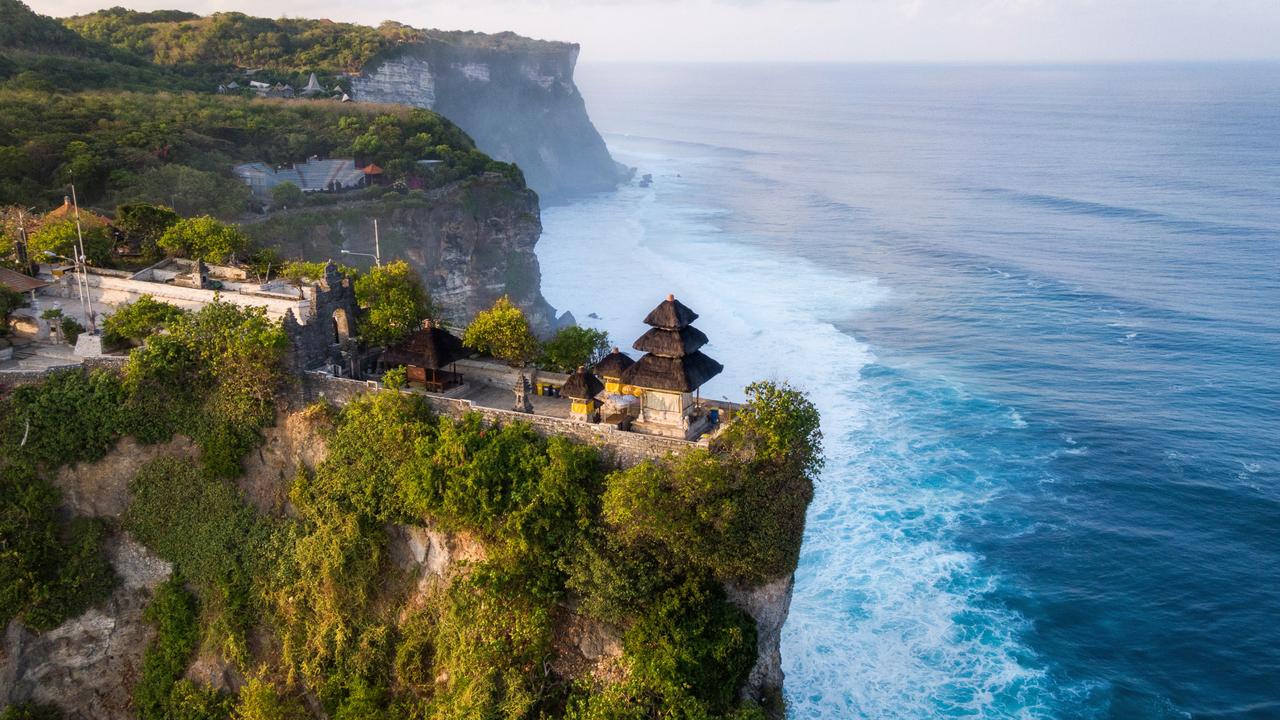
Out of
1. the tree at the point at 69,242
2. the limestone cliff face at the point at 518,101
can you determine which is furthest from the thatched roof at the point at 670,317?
the limestone cliff face at the point at 518,101

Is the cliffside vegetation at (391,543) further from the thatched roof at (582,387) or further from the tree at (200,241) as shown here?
the tree at (200,241)

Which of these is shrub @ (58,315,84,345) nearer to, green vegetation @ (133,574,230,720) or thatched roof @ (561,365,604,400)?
green vegetation @ (133,574,230,720)

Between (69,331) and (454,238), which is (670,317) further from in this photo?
(454,238)

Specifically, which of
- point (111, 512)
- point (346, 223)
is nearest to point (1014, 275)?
point (346, 223)

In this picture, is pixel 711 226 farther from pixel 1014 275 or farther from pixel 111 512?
pixel 111 512

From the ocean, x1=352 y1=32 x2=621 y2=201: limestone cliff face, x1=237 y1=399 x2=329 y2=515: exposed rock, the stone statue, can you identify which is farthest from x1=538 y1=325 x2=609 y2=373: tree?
x1=352 y1=32 x2=621 y2=201: limestone cliff face
